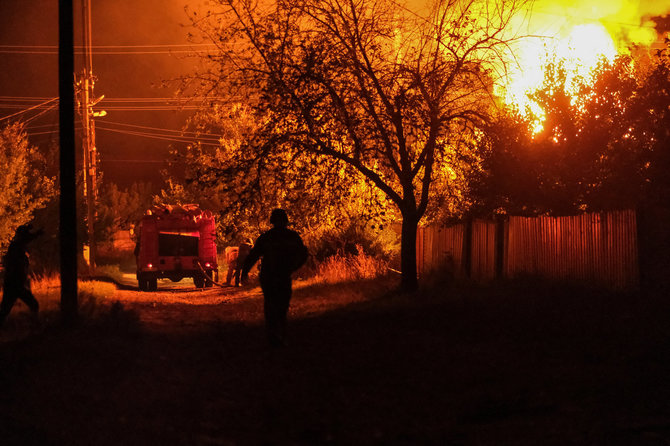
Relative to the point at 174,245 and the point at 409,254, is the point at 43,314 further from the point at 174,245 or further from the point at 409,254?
the point at 174,245

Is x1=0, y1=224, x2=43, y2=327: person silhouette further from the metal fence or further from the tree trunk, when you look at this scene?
the metal fence

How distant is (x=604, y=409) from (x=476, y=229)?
14841 mm

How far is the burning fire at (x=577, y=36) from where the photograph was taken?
742 inches

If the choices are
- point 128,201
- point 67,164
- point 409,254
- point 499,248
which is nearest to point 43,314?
point 67,164

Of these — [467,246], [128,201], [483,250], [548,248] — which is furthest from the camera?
[128,201]

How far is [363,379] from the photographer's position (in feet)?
29.9

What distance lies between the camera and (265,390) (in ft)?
28.0

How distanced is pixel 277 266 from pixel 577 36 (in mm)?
15821

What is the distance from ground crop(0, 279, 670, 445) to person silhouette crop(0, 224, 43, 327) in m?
1.23

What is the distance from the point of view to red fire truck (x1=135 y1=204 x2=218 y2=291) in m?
30.5

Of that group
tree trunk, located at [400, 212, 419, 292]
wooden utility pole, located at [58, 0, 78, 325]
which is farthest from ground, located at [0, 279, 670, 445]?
tree trunk, located at [400, 212, 419, 292]

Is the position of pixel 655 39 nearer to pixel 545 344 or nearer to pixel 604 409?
pixel 545 344

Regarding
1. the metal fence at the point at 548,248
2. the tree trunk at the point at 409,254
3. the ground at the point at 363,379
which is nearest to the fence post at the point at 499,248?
the metal fence at the point at 548,248

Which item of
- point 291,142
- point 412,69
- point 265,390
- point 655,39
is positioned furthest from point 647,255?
point 655,39
